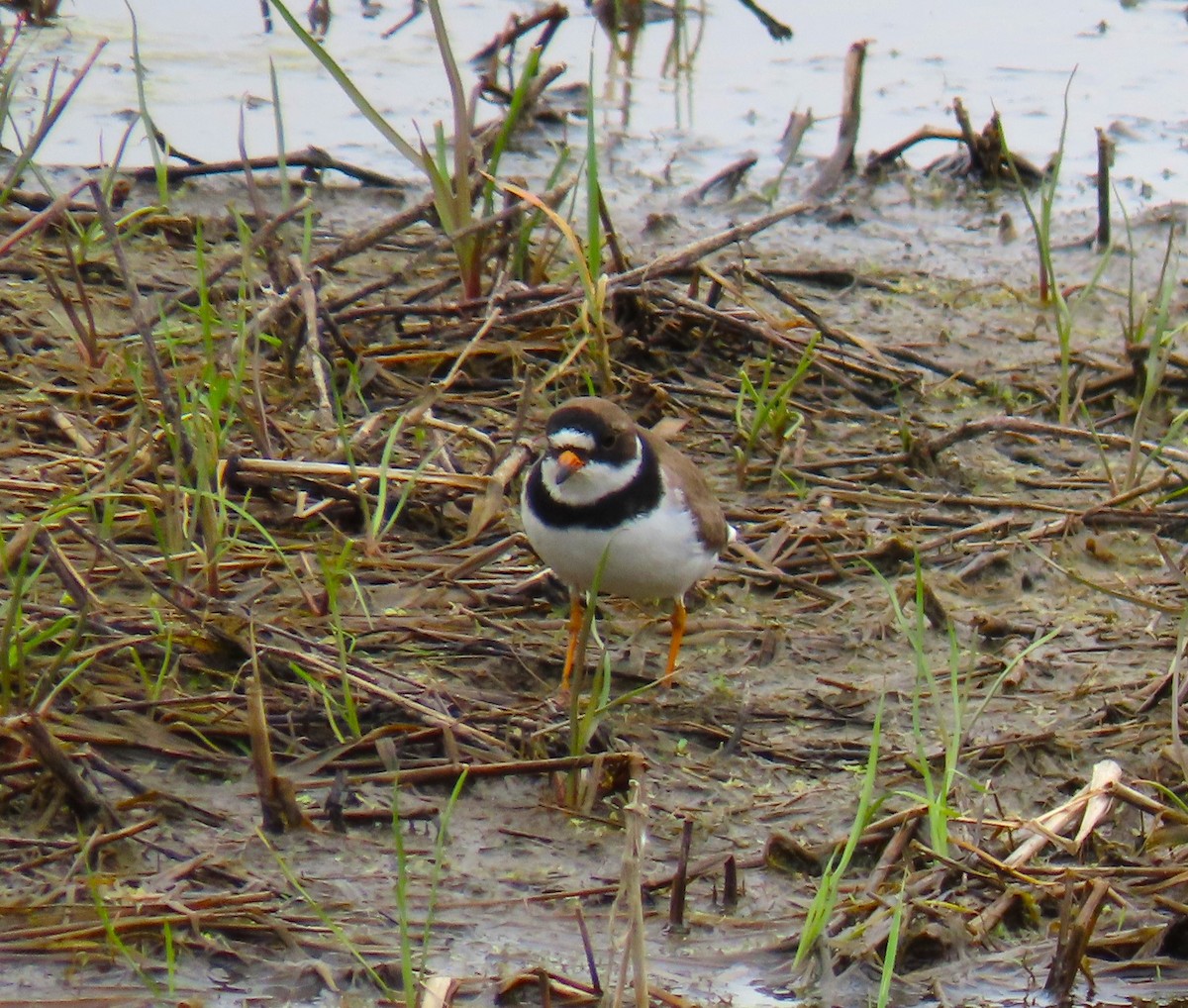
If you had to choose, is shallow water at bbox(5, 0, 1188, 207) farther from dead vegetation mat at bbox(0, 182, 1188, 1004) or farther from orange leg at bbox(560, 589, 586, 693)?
orange leg at bbox(560, 589, 586, 693)

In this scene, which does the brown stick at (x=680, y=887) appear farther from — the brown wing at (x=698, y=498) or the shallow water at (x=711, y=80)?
the shallow water at (x=711, y=80)

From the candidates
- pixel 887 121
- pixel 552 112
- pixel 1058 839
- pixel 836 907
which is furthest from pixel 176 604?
pixel 887 121

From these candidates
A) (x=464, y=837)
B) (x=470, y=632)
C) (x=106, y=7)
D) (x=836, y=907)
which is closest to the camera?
(x=836, y=907)

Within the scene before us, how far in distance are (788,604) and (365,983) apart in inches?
90.7

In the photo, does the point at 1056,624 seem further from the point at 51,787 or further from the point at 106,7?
the point at 106,7

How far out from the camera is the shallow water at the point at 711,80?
30.1 ft

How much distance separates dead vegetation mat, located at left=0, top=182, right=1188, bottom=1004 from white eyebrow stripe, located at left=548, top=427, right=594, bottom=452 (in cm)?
58

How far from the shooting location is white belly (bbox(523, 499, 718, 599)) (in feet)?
15.3

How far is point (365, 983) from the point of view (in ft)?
11.1

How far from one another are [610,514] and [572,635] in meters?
0.40

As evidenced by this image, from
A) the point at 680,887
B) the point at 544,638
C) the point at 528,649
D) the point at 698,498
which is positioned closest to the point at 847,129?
the point at 698,498

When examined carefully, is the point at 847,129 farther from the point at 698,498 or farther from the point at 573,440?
the point at 573,440

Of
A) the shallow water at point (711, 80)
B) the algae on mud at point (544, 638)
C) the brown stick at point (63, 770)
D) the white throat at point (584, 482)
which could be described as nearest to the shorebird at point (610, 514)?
the white throat at point (584, 482)

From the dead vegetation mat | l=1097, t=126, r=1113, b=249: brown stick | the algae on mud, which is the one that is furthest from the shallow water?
the dead vegetation mat
